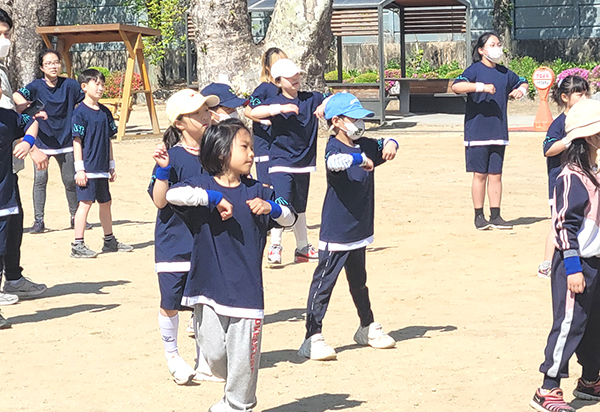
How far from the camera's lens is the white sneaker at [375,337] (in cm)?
623

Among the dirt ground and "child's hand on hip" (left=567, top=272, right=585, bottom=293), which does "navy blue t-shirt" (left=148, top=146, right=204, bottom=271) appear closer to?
the dirt ground

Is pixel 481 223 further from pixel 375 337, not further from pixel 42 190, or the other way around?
pixel 42 190

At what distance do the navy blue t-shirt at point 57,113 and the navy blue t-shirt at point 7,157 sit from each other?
143 inches

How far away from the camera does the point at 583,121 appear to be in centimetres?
479

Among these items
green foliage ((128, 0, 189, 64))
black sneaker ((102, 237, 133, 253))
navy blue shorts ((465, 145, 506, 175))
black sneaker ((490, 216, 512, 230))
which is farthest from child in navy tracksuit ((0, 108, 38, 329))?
green foliage ((128, 0, 189, 64))

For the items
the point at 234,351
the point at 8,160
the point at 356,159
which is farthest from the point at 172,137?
the point at 8,160

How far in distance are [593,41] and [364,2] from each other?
1143cm

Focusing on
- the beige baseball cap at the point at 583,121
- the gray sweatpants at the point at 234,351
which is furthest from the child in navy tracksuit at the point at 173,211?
the beige baseball cap at the point at 583,121

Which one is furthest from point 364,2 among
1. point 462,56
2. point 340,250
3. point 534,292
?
point 340,250

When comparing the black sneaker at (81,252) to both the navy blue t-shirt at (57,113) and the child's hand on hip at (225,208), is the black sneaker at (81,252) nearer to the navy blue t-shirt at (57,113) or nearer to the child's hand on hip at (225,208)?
the navy blue t-shirt at (57,113)

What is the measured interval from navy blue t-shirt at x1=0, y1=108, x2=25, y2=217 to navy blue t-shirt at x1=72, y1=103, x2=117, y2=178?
233 centimetres

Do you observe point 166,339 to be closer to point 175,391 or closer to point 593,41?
point 175,391

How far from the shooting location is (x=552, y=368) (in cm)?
486

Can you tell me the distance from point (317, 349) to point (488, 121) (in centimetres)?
489
